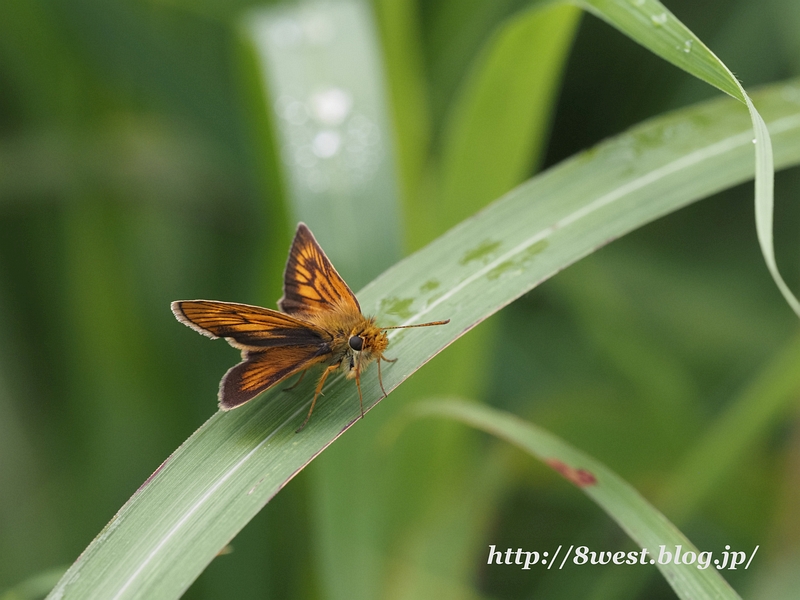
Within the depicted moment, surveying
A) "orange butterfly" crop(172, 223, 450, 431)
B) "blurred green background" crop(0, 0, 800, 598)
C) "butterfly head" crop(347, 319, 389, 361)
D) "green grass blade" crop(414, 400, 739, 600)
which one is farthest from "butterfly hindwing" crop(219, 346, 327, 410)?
"blurred green background" crop(0, 0, 800, 598)

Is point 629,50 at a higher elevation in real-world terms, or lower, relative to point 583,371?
higher

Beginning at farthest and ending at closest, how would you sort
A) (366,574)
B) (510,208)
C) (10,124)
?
(10,124) < (366,574) < (510,208)

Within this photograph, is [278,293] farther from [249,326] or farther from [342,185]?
[249,326]

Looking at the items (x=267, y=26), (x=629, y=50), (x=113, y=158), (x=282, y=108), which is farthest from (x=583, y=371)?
(x=113, y=158)

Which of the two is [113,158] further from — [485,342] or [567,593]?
[567,593]

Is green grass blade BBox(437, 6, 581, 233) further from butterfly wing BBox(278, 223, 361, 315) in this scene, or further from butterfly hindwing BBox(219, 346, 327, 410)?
butterfly hindwing BBox(219, 346, 327, 410)

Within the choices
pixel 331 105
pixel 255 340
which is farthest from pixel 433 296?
pixel 331 105
